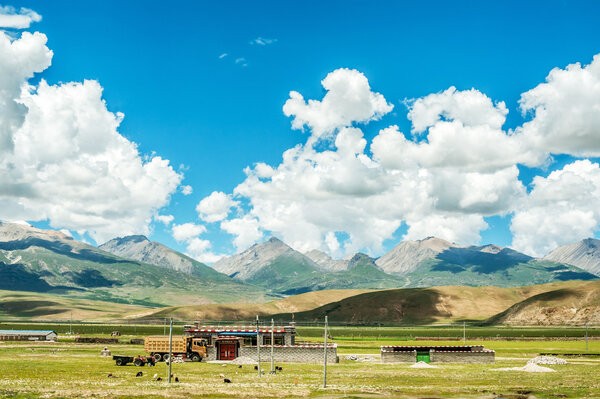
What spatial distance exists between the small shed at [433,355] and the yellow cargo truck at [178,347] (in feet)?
97.1

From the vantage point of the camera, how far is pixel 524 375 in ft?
222

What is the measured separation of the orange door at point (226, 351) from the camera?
92.7 m

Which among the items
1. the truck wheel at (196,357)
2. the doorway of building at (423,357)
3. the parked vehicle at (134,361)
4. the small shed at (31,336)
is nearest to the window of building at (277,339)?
the truck wheel at (196,357)

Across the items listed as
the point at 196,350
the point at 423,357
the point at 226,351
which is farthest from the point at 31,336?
the point at 423,357

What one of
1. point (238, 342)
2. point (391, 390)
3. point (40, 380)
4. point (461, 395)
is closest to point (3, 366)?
point (40, 380)

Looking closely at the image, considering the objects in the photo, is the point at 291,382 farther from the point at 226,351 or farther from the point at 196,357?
the point at 226,351

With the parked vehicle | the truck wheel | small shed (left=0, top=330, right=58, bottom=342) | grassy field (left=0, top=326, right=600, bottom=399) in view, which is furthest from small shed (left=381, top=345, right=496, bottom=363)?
small shed (left=0, top=330, right=58, bottom=342)

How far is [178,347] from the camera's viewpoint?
90.0 m

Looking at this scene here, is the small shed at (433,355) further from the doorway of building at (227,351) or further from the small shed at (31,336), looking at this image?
the small shed at (31,336)

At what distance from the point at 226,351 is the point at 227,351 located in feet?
0.60

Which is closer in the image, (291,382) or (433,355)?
(291,382)

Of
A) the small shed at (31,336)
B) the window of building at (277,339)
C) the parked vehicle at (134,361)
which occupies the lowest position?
the small shed at (31,336)

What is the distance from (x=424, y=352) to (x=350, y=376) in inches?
1199

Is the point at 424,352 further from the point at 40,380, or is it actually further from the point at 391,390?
the point at 40,380
